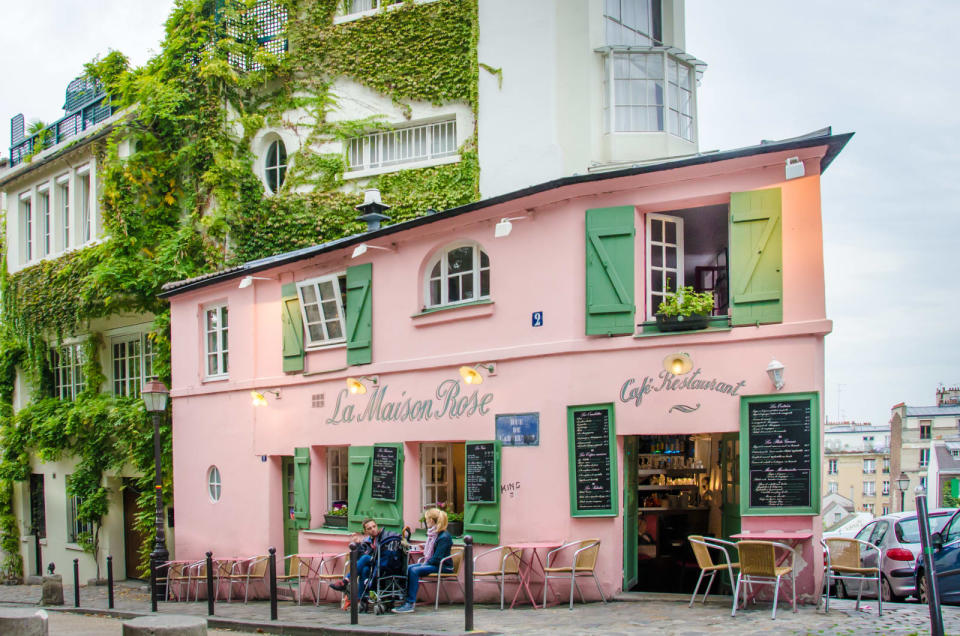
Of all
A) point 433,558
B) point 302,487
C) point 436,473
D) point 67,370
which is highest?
point 67,370

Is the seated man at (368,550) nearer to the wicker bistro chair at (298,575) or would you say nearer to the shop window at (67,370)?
the wicker bistro chair at (298,575)

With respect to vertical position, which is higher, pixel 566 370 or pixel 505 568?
pixel 566 370

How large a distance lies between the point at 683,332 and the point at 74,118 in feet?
62.6

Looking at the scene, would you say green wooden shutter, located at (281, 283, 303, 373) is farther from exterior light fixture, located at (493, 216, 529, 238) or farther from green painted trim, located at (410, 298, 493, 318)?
exterior light fixture, located at (493, 216, 529, 238)

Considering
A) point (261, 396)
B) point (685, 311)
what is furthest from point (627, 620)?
point (261, 396)

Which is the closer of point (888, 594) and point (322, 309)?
point (888, 594)

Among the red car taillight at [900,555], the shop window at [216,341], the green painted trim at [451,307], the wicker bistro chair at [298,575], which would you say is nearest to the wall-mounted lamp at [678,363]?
the green painted trim at [451,307]

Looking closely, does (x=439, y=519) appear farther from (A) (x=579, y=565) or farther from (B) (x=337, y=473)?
(B) (x=337, y=473)

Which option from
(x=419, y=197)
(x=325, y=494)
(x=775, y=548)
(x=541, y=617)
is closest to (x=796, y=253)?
(x=775, y=548)

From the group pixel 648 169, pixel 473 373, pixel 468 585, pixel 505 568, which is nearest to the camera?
pixel 468 585

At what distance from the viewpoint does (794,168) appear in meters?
10.5

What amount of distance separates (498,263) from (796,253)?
12.9ft

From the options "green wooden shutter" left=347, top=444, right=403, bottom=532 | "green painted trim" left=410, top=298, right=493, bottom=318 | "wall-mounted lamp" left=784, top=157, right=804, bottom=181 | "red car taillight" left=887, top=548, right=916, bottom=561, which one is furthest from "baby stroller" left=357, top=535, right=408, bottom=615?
"red car taillight" left=887, top=548, right=916, bottom=561

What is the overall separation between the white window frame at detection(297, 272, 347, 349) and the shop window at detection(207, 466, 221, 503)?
12.5 feet
